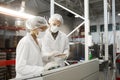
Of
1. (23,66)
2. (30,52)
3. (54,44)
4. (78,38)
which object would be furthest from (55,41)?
(78,38)

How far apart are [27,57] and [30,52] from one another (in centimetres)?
8

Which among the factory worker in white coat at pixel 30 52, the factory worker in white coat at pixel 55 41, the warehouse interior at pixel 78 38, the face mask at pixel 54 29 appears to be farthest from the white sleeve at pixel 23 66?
the face mask at pixel 54 29

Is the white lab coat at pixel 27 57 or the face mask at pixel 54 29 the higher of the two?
the face mask at pixel 54 29

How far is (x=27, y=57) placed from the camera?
5.33 feet

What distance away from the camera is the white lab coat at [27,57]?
148cm

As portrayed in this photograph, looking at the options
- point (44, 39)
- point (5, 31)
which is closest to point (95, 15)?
point (5, 31)

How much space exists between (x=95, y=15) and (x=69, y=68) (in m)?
9.25

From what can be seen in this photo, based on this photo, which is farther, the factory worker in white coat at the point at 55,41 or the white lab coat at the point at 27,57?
the factory worker in white coat at the point at 55,41

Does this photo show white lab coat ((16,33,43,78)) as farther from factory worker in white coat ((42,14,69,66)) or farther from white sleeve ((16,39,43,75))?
factory worker in white coat ((42,14,69,66))

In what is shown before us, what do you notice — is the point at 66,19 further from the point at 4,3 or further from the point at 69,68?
the point at 69,68

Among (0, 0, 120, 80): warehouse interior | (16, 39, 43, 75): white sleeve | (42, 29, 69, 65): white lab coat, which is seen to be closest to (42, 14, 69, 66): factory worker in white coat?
(42, 29, 69, 65): white lab coat

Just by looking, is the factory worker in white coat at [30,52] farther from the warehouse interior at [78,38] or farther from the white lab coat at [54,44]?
the white lab coat at [54,44]

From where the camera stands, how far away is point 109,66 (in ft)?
11.4

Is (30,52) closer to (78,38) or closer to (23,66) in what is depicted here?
(23,66)
